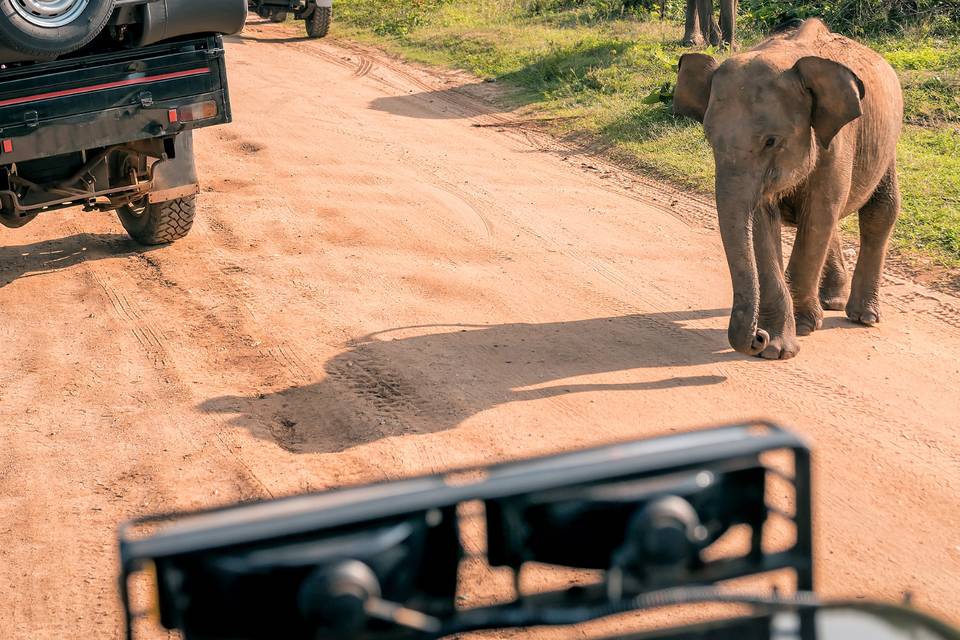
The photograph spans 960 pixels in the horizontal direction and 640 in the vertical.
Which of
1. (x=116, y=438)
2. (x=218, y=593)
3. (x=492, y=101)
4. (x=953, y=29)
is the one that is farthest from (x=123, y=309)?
(x=953, y=29)

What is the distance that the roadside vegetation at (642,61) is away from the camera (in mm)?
9719

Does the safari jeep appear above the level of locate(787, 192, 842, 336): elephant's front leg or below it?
above

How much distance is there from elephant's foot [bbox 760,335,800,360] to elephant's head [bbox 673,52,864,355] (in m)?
0.18

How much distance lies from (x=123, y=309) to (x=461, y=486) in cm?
603

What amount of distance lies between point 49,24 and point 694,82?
381cm

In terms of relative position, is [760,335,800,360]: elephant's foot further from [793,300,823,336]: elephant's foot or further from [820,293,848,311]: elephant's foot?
[820,293,848,311]: elephant's foot

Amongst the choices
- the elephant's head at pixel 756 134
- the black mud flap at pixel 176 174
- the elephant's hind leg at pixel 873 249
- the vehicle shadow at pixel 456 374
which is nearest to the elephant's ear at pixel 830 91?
the elephant's head at pixel 756 134

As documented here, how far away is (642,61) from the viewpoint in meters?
13.6

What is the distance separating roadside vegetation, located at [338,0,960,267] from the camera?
9719 mm

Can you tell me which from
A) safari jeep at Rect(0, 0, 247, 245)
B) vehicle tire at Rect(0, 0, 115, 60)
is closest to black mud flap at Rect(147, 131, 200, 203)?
safari jeep at Rect(0, 0, 247, 245)

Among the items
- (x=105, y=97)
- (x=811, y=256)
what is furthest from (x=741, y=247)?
(x=105, y=97)

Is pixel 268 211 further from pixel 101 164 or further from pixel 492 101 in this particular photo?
pixel 492 101

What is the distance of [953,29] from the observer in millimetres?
13312

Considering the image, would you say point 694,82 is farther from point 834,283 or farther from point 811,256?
point 834,283
